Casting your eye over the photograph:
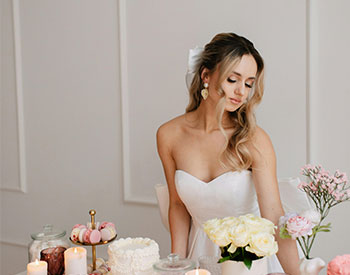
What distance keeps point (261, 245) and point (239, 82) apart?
103cm

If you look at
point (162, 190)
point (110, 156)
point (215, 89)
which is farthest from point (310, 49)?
point (110, 156)

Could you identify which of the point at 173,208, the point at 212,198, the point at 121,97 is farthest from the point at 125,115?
the point at 212,198

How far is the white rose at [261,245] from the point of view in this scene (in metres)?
1.22

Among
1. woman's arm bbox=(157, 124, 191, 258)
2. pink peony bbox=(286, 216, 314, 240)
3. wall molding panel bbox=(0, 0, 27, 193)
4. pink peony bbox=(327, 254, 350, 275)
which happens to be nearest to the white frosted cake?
pink peony bbox=(286, 216, 314, 240)

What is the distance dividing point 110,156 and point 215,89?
1.53 metres

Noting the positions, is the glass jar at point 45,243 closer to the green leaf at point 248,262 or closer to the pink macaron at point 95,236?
the pink macaron at point 95,236

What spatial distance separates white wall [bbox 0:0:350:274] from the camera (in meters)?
2.61

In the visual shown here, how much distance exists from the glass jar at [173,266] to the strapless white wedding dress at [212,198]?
0.86 metres

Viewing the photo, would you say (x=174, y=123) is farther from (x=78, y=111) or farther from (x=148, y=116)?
(x=78, y=111)

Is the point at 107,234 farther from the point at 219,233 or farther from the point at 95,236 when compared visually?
the point at 219,233

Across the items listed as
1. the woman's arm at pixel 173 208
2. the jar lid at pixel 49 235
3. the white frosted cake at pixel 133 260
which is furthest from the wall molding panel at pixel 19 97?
the white frosted cake at pixel 133 260

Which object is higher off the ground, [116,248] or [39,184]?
[116,248]

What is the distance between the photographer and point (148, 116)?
3234mm

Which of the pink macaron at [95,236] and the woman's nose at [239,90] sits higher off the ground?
the woman's nose at [239,90]
